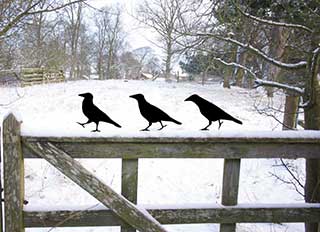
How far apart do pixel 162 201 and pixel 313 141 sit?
150 inches

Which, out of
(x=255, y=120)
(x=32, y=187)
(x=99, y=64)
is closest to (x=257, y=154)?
(x=32, y=187)

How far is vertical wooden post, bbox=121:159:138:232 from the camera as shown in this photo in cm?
201

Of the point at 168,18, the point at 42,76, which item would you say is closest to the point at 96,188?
the point at 168,18

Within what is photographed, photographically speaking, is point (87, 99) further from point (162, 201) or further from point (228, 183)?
point (162, 201)

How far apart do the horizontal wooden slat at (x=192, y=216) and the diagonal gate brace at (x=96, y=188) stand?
75 millimetres

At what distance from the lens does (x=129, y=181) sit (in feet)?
6.64

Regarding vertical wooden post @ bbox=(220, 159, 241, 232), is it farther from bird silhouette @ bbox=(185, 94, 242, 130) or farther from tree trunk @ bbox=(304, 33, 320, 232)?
tree trunk @ bbox=(304, 33, 320, 232)

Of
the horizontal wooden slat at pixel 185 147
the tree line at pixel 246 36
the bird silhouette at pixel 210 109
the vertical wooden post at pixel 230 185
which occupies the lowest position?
the vertical wooden post at pixel 230 185

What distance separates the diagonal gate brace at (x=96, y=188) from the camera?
1.88 metres

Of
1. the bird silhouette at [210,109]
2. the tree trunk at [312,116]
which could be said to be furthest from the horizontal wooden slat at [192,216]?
the tree trunk at [312,116]

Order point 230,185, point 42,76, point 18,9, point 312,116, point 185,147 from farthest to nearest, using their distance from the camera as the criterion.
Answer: point 42,76, point 18,9, point 312,116, point 230,185, point 185,147

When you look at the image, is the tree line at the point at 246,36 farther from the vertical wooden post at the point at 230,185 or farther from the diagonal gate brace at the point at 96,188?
the diagonal gate brace at the point at 96,188

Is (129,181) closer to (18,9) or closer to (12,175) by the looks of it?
(12,175)

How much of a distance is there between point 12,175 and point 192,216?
3.67 feet
